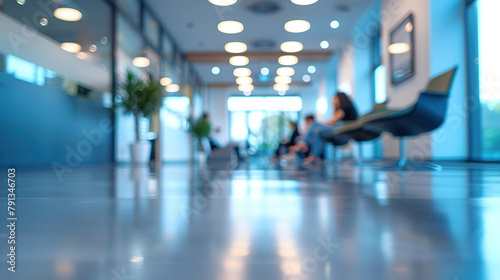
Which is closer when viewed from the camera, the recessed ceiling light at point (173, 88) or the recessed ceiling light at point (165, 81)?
the recessed ceiling light at point (165, 81)

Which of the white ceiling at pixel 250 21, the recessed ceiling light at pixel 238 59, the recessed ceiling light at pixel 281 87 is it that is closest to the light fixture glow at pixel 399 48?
the white ceiling at pixel 250 21

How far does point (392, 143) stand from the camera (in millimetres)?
6586

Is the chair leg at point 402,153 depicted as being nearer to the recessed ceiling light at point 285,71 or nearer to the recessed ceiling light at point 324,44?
the recessed ceiling light at point 324,44

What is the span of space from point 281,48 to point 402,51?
4.19 metres

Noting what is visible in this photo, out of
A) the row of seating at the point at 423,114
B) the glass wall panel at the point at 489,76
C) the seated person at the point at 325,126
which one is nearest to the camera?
the row of seating at the point at 423,114

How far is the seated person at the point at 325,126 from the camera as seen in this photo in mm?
5590

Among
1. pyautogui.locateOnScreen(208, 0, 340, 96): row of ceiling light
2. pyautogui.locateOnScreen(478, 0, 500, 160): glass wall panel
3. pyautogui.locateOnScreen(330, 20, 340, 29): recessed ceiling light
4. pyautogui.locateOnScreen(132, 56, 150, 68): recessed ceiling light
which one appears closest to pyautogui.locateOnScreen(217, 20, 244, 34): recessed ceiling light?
pyautogui.locateOnScreen(208, 0, 340, 96): row of ceiling light

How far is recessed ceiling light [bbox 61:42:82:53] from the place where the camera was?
4.50m

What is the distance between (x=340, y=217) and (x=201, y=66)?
11.9 meters

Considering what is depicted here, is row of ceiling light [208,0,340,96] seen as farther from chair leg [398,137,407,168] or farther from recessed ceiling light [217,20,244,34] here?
chair leg [398,137,407,168]

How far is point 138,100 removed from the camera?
19.2 ft

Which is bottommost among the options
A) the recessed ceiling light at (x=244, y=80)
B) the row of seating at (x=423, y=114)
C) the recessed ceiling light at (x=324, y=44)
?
the row of seating at (x=423, y=114)

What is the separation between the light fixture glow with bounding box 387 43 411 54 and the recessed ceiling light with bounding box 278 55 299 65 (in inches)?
169

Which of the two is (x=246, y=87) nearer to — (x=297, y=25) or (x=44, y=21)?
(x=297, y=25)
